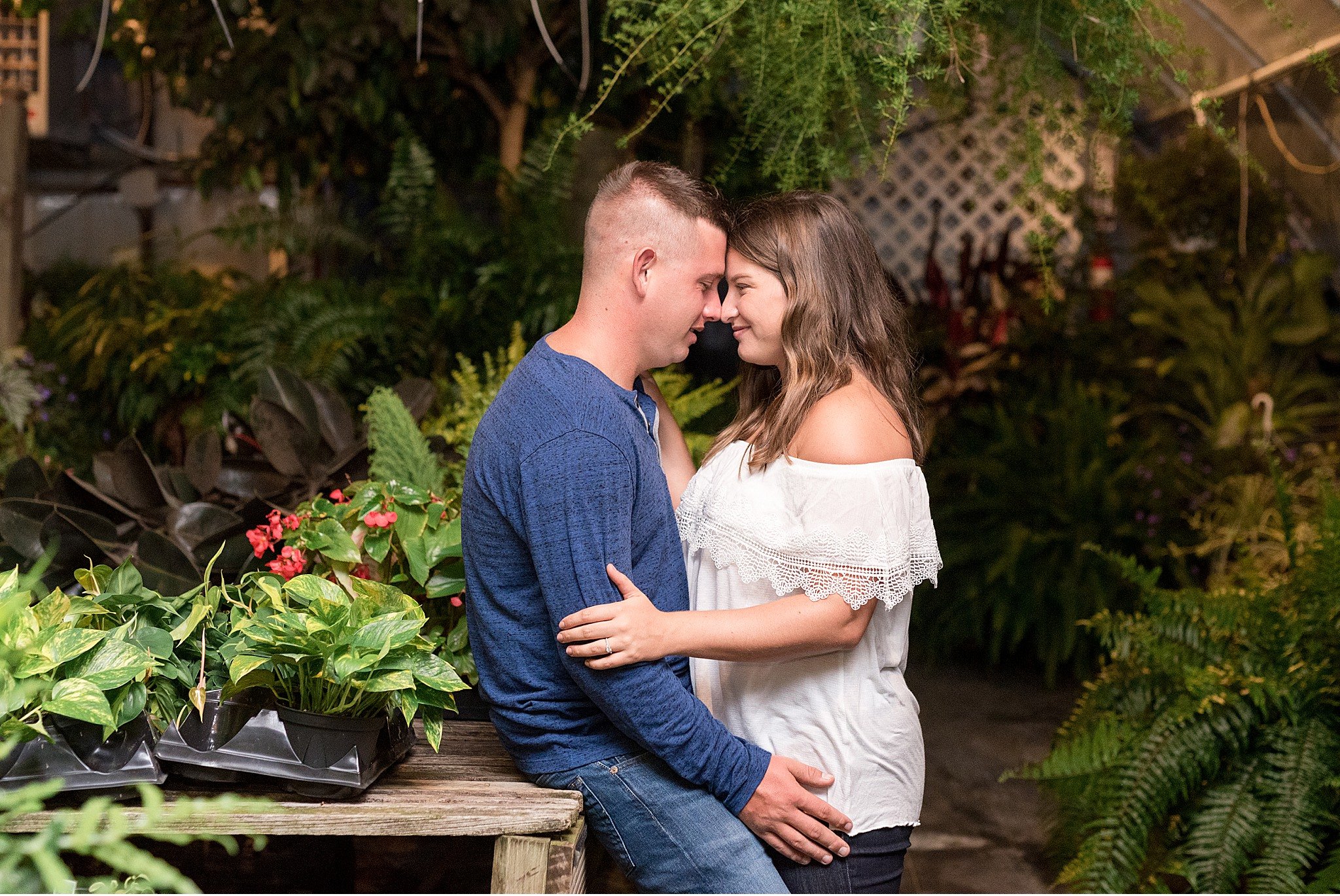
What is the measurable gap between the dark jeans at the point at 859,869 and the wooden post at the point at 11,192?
5.14 m

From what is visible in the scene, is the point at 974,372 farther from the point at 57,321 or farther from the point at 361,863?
the point at 57,321

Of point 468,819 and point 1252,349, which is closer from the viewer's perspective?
point 468,819

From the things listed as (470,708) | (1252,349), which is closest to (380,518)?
(470,708)

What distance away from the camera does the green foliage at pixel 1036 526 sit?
15.7 feet

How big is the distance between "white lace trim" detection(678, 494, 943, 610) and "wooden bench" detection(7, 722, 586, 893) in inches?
16.3

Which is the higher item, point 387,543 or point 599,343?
point 599,343

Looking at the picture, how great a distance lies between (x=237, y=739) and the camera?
1.36 meters

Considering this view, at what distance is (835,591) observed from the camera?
1.54m

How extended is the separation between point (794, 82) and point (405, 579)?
3.89 feet

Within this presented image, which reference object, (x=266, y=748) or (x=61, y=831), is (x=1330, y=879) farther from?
(x=61, y=831)

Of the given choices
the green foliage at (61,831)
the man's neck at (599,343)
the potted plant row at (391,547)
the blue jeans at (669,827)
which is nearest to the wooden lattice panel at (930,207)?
the potted plant row at (391,547)

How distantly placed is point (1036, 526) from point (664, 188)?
12.7ft

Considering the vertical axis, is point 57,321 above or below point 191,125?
below

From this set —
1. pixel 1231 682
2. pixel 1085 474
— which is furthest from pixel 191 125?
pixel 1231 682
